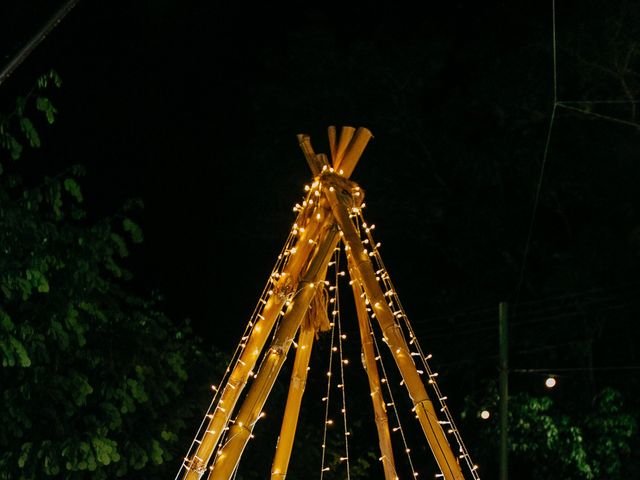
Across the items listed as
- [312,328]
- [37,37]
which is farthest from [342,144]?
[37,37]

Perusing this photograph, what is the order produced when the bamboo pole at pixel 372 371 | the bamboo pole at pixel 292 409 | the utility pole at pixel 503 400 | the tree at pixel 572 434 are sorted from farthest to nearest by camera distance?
1. the tree at pixel 572 434
2. the utility pole at pixel 503 400
3. the bamboo pole at pixel 372 371
4. the bamboo pole at pixel 292 409

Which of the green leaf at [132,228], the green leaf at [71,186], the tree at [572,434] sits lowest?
the green leaf at [71,186]

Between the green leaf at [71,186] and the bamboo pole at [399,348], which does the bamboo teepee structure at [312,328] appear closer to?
the bamboo pole at [399,348]

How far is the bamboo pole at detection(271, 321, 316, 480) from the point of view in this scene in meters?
6.17

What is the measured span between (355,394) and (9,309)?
290 inches

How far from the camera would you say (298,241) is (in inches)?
248

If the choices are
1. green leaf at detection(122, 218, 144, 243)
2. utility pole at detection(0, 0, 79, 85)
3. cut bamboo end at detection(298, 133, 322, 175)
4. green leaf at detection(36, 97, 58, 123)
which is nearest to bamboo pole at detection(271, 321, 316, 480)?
cut bamboo end at detection(298, 133, 322, 175)

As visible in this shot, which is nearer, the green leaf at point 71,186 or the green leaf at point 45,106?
the green leaf at point 45,106

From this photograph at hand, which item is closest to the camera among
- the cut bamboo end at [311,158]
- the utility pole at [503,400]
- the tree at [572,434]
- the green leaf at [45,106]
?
the green leaf at [45,106]

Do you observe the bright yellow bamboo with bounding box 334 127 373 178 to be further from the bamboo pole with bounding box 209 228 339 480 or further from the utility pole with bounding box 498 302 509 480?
the utility pole with bounding box 498 302 509 480

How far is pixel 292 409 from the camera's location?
6242mm

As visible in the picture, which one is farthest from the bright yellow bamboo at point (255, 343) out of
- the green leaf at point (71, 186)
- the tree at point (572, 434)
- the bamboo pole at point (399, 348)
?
the tree at point (572, 434)

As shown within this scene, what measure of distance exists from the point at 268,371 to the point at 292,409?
1.68ft

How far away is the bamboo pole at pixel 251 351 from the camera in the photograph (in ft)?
19.2
